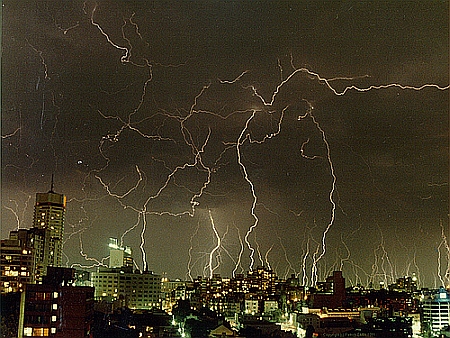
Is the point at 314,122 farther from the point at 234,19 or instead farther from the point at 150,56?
the point at 150,56

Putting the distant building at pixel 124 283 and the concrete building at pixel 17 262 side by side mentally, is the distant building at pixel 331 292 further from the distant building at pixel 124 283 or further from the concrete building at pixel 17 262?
the concrete building at pixel 17 262

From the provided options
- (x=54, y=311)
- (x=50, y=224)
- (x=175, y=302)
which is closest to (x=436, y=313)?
(x=175, y=302)

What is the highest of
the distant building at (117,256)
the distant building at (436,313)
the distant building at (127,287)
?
the distant building at (117,256)

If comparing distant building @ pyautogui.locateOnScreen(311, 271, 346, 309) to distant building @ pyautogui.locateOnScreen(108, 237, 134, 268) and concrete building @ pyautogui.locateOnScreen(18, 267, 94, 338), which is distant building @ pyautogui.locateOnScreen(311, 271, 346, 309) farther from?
concrete building @ pyautogui.locateOnScreen(18, 267, 94, 338)

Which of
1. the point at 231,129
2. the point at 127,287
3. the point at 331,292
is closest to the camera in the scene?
the point at 127,287

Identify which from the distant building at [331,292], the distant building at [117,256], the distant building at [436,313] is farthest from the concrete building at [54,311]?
the distant building at [436,313]

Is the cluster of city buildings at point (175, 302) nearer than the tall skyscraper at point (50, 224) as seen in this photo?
Yes

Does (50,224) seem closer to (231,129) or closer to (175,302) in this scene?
(175,302)
